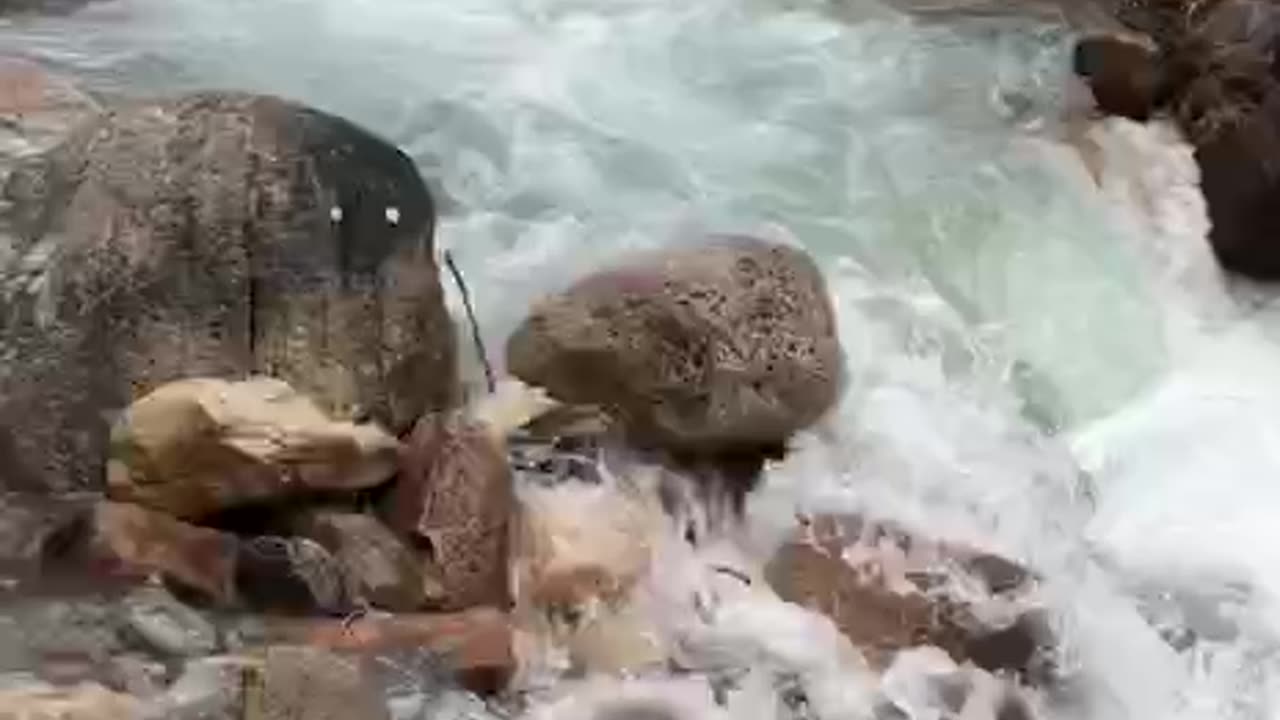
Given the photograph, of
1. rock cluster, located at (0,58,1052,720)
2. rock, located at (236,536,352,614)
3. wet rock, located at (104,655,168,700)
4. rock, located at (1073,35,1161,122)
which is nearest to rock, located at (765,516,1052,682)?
rock cluster, located at (0,58,1052,720)

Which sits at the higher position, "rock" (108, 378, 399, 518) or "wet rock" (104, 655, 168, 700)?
"rock" (108, 378, 399, 518)

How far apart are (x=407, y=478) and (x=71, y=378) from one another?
67cm

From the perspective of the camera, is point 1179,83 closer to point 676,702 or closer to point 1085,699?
point 1085,699

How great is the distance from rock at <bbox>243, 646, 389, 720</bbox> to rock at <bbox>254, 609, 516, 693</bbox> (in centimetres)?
15

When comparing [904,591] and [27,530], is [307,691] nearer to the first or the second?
[27,530]

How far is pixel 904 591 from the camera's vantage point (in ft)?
14.4

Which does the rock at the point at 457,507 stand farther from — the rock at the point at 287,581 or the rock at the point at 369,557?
the rock at the point at 287,581

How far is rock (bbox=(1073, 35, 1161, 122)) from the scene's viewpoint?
21.9 feet

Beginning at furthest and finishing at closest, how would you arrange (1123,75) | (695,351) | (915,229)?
1. (1123,75)
2. (915,229)
3. (695,351)

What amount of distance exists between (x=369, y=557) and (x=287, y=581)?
17cm

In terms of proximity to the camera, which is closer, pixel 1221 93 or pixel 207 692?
pixel 207 692

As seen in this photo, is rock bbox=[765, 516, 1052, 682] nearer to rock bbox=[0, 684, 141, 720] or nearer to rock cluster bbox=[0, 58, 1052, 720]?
rock cluster bbox=[0, 58, 1052, 720]

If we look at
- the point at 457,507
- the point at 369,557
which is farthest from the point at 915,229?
the point at 369,557

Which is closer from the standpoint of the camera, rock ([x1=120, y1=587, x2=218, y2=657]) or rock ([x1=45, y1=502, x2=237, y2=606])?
rock ([x1=120, y1=587, x2=218, y2=657])
